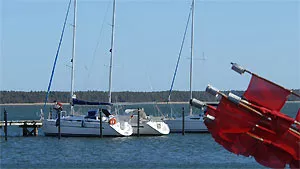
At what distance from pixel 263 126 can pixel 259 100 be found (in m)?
0.74

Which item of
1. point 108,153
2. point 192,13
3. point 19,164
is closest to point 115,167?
point 19,164

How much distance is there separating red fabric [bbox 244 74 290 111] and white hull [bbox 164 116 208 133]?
4674cm

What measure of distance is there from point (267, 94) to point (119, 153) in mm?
29862

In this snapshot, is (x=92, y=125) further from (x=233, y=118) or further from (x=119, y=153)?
(x=233, y=118)

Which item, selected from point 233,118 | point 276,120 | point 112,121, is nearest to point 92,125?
point 112,121

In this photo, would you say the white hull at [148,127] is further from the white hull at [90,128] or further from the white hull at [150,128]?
the white hull at [90,128]

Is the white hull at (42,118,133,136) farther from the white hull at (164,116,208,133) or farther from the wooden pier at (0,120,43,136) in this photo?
the white hull at (164,116,208,133)

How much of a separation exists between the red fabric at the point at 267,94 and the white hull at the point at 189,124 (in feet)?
153

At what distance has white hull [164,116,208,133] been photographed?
231 feet

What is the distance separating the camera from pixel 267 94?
23375 mm

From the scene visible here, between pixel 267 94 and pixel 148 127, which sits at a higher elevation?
pixel 267 94

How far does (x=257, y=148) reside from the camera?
23.7 m

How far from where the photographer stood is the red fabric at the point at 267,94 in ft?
76.6

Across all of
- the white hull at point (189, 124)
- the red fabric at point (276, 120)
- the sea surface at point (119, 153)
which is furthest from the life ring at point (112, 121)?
the red fabric at point (276, 120)
